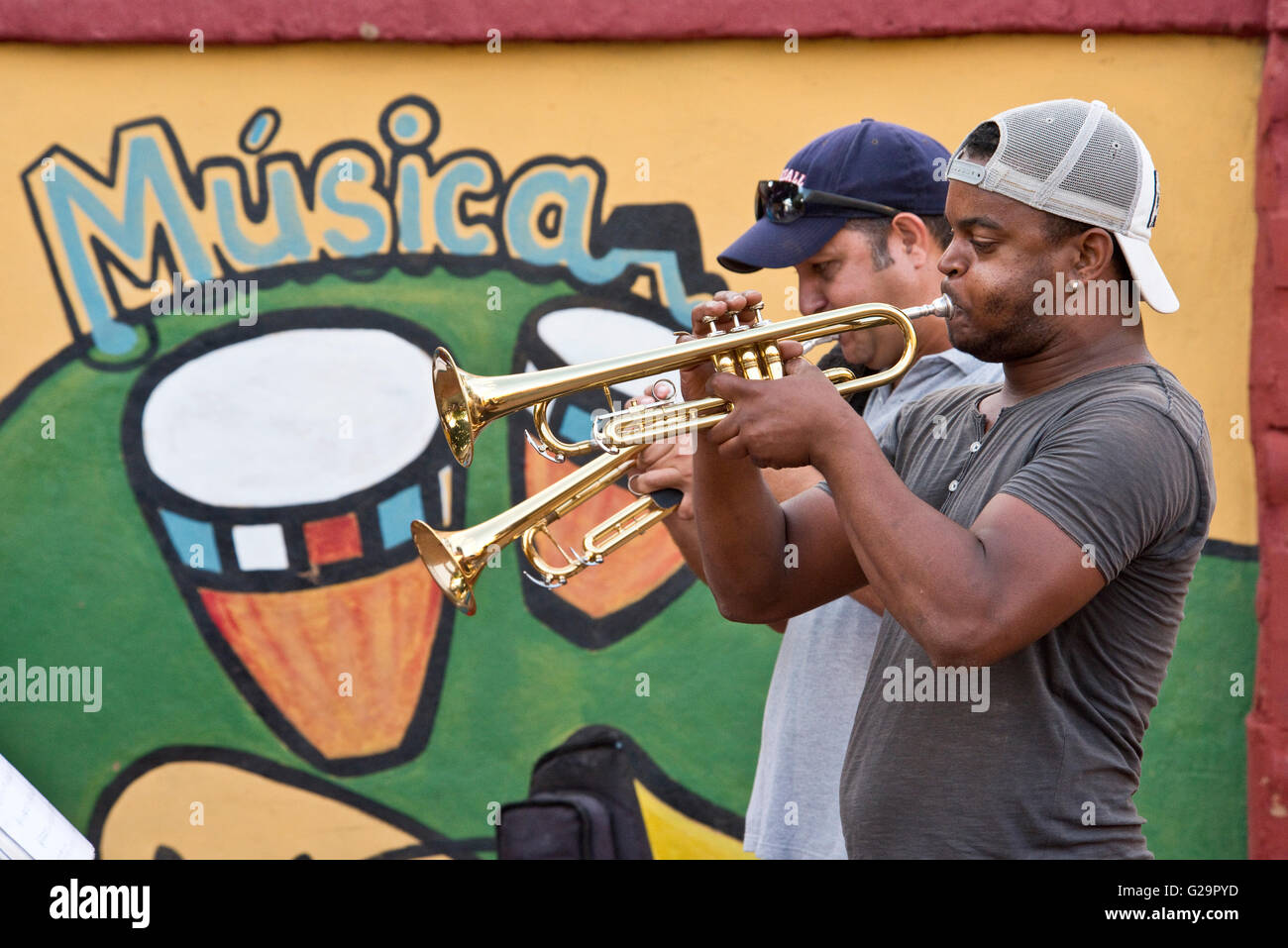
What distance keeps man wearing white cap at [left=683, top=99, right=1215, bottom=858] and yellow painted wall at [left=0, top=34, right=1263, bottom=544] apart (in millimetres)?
2376

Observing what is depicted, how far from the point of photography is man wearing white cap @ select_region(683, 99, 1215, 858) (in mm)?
1810

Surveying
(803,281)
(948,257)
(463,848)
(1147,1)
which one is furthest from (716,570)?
(1147,1)

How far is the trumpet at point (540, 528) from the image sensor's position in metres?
2.83

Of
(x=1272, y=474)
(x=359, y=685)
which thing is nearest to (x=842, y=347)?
(x=1272, y=474)

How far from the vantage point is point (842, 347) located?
2828 millimetres

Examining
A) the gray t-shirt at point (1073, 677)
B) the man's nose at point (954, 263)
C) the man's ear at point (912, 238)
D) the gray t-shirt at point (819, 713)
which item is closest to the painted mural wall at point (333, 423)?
the man's ear at point (912, 238)

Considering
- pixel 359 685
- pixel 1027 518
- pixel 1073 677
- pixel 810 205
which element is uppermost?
pixel 810 205

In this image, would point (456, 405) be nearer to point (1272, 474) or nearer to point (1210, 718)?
point (1272, 474)

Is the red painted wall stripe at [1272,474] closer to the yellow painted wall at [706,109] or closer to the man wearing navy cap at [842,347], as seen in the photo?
the yellow painted wall at [706,109]

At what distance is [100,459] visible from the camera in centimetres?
454

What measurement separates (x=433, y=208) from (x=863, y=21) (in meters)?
1.55

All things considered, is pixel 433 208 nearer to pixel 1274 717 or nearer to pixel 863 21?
pixel 863 21

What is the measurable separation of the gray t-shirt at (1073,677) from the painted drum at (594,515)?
245cm

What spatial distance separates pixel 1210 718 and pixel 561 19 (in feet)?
10.2
